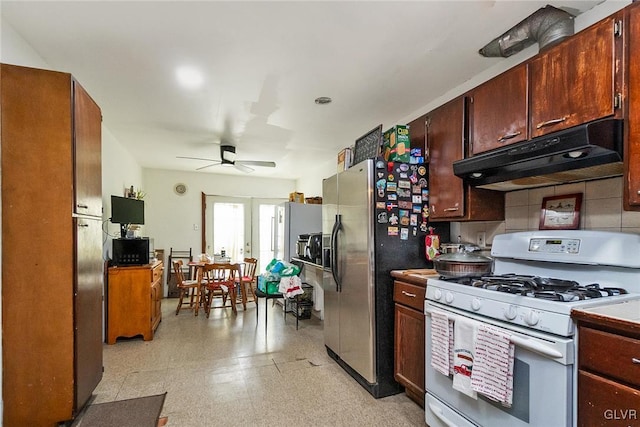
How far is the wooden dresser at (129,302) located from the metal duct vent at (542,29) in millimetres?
4009

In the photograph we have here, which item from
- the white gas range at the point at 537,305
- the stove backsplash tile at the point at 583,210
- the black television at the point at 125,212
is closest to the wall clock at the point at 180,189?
the black television at the point at 125,212

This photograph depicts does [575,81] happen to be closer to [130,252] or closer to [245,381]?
[245,381]

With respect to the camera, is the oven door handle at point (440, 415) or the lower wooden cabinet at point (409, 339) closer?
the oven door handle at point (440, 415)

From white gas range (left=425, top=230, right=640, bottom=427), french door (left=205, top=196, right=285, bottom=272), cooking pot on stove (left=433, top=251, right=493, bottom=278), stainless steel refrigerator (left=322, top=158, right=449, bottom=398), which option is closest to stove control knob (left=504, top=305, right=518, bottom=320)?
white gas range (left=425, top=230, right=640, bottom=427)

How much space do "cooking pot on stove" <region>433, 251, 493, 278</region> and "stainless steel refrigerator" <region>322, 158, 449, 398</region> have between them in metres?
0.46

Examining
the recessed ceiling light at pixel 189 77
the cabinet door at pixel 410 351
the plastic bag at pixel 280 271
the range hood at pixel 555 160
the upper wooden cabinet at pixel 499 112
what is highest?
the recessed ceiling light at pixel 189 77

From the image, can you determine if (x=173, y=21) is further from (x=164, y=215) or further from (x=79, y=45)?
(x=164, y=215)

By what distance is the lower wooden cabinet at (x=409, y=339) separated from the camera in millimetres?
2236

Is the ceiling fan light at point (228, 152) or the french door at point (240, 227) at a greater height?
the ceiling fan light at point (228, 152)

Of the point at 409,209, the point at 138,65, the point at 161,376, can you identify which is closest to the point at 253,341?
the point at 161,376

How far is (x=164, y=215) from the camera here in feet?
21.1

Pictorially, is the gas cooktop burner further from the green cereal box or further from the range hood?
the green cereal box

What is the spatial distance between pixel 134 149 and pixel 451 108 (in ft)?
14.7

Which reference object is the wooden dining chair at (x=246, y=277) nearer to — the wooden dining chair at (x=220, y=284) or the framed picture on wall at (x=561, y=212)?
the wooden dining chair at (x=220, y=284)
